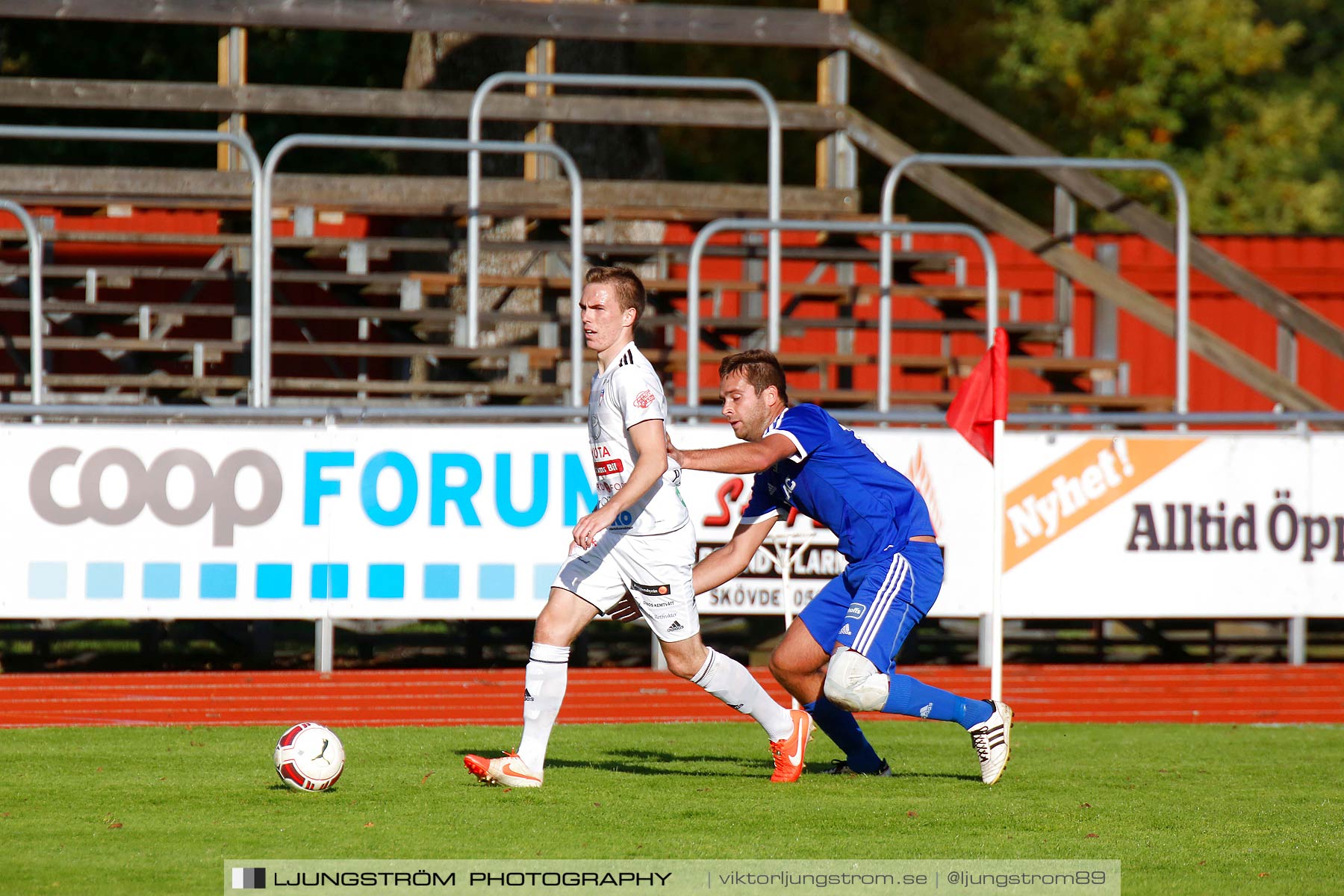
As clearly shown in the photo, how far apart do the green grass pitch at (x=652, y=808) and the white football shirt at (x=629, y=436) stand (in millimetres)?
1082

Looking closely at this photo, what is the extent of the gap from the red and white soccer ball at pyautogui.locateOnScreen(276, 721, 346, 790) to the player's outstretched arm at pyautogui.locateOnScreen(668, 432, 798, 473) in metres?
1.73

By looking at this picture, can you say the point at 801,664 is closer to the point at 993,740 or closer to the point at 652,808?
the point at 993,740

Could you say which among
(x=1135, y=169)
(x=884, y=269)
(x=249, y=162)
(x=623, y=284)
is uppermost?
(x=1135, y=169)

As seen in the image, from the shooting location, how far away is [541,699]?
267 inches

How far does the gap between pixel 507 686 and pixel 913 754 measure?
10.6 ft

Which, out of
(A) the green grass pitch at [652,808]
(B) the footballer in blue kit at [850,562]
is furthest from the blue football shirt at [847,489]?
(A) the green grass pitch at [652,808]

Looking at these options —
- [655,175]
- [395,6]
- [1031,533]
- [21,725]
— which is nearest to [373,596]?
[21,725]

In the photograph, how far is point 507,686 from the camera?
10828 mm

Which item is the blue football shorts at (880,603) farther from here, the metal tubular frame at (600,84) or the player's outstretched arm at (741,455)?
the metal tubular frame at (600,84)

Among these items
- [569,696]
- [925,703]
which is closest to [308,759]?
[925,703]

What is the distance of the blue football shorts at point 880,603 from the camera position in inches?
274

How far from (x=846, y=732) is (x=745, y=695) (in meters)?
0.64

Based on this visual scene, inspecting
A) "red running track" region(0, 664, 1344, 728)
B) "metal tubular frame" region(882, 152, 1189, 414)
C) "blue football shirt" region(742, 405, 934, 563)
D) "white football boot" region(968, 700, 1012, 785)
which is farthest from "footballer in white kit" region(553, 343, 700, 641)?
"metal tubular frame" region(882, 152, 1189, 414)

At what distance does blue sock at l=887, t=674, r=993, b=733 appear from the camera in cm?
694
